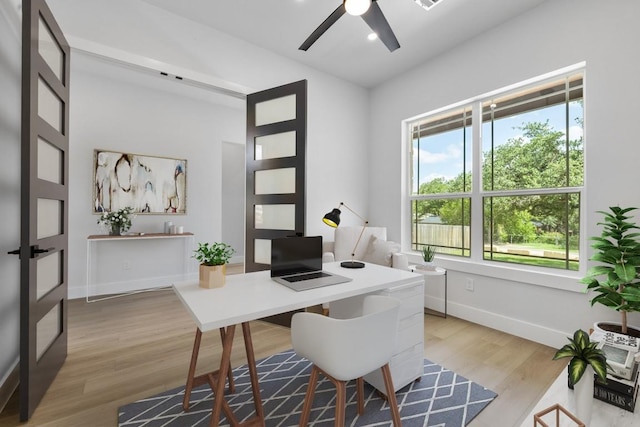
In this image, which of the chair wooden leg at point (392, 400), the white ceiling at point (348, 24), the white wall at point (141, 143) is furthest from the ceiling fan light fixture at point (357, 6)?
the white wall at point (141, 143)

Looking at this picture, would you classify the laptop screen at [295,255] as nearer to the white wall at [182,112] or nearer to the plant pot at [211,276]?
the plant pot at [211,276]

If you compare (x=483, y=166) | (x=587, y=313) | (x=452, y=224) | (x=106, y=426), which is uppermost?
(x=483, y=166)

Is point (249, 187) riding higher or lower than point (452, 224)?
higher

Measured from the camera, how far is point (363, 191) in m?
4.34

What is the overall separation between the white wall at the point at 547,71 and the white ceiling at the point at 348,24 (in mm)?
225

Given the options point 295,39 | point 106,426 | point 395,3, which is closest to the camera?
point 106,426

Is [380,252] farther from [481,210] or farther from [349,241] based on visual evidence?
[481,210]

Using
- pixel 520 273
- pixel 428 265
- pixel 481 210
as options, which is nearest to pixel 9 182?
pixel 428 265

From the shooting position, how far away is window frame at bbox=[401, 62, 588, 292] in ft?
8.18

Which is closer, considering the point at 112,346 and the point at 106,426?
the point at 106,426

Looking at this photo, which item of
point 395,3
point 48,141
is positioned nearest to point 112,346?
point 48,141

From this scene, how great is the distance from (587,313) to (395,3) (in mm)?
3148

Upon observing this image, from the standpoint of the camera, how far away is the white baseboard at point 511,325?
2.53 m

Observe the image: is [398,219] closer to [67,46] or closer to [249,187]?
[249,187]
